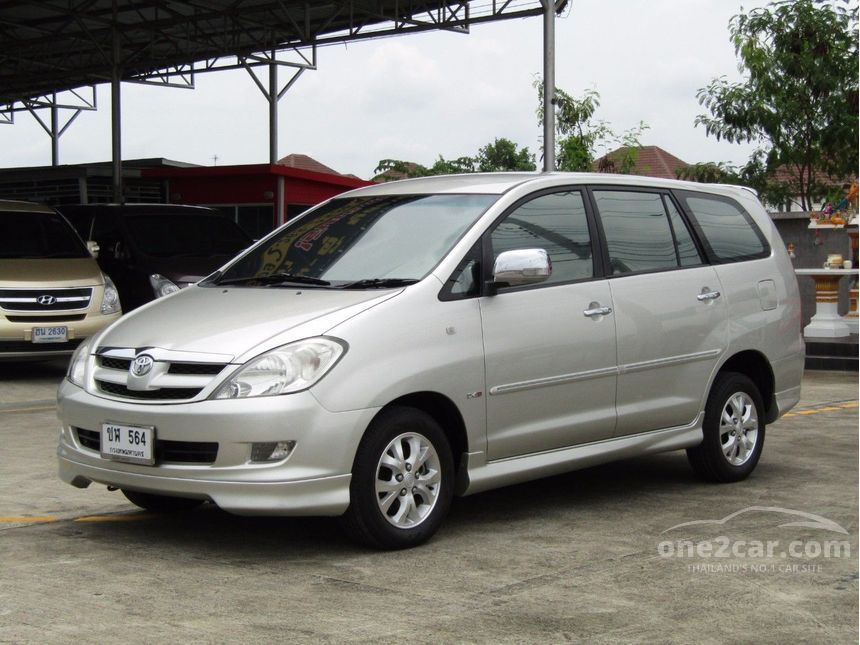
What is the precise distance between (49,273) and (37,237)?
2.92ft

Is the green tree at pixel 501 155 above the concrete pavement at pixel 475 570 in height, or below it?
above

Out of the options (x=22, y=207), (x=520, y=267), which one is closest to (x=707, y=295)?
(x=520, y=267)

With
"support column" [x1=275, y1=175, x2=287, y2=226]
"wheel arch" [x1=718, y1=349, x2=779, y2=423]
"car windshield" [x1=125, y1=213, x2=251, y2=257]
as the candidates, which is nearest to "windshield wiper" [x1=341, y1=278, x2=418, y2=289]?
"wheel arch" [x1=718, y1=349, x2=779, y2=423]

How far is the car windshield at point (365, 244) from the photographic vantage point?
602cm

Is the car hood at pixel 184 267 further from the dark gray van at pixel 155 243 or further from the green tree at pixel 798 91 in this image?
the green tree at pixel 798 91

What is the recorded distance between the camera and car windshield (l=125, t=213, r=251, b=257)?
14.1 m

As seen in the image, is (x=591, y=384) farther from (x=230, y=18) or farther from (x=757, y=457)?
(x=230, y=18)

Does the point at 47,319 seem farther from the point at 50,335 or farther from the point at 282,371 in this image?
the point at 282,371

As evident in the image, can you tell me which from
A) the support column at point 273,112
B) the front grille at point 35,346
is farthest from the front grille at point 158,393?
the support column at point 273,112

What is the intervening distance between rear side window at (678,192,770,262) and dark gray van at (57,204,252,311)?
7.06m

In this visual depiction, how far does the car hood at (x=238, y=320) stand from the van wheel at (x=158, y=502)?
86 centimetres

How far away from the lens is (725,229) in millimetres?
7535

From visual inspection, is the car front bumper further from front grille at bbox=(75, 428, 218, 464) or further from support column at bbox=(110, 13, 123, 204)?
support column at bbox=(110, 13, 123, 204)

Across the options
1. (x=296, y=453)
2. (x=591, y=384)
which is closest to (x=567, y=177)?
(x=591, y=384)
